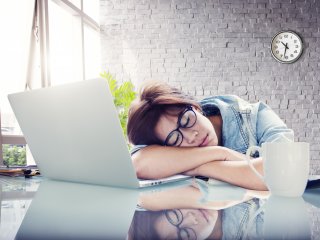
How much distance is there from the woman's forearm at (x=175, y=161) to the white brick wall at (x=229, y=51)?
386 cm

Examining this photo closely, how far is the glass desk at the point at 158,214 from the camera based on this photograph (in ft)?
1.08

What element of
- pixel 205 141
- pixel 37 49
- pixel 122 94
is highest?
pixel 37 49

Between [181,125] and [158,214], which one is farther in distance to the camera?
[181,125]

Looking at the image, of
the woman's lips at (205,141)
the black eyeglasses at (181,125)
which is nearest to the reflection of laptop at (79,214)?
the black eyeglasses at (181,125)

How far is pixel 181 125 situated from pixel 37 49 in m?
2.92

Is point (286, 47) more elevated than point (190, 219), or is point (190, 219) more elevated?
point (286, 47)

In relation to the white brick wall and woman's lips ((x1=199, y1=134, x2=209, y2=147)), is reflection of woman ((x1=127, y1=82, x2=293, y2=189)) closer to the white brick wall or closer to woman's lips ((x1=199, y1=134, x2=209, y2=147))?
woman's lips ((x1=199, y1=134, x2=209, y2=147))

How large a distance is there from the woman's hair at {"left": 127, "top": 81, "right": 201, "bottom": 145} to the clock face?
3.78m

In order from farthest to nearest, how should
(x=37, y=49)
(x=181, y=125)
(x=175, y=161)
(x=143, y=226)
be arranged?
(x=37, y=49)
(x=181, y=125)
(x=175, y=161)
(x=143, y=226)

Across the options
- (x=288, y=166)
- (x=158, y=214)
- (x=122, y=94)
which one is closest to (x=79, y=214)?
(x=158, y=214)

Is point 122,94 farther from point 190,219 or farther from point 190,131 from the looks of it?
point 190,219

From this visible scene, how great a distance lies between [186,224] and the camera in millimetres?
356

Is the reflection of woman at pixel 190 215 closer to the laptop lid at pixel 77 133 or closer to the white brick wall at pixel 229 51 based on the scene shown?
the laptop lid at pixel 77 133

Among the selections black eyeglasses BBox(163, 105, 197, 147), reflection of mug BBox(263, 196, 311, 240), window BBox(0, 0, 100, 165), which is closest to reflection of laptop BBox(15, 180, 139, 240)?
reflection of mug BBox(263, 196, 311, 240)
